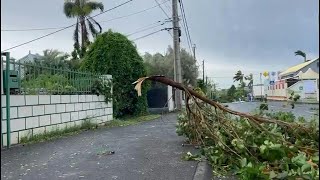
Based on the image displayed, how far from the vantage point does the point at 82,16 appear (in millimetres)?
39531

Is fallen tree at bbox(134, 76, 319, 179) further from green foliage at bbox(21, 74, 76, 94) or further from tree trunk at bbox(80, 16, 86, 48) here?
tree trunk at bbox(80, 16, 86, 48)

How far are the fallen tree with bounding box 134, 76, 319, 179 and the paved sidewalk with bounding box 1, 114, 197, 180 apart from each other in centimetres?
59

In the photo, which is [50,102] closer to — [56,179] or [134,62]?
[56,179]

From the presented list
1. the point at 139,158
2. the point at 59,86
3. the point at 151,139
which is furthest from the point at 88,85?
the point at 139,158

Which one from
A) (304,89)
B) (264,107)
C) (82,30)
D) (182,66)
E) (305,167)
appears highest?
(82,30)

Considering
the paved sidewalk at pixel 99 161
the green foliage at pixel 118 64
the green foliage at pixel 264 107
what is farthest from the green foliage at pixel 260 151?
the green foliage at pixel 118 64

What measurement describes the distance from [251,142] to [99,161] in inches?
106

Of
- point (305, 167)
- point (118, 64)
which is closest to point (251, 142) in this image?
Result: point (305, 167)

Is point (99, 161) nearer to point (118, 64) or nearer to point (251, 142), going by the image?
point (251, 142)

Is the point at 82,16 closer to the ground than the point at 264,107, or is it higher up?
higher up

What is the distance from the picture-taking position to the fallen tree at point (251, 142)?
352 centimetres

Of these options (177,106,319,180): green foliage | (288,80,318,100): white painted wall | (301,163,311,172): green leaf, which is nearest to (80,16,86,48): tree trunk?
(177,106,319,180): green foliage

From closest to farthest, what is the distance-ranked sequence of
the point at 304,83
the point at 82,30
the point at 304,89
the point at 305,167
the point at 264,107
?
the point at 304,83 < the point at 304,89 < the point at 305,167 < the point at 264,107 < the point at 82,30

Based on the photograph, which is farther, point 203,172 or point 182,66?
point 182,66
